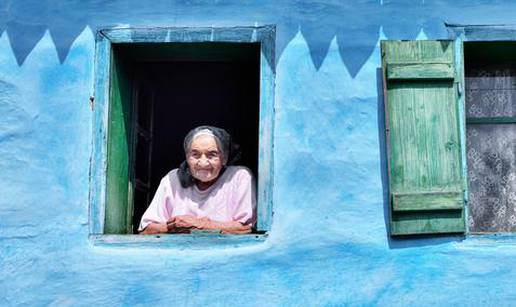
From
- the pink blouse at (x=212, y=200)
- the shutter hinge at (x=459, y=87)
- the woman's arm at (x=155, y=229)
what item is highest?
the shutter hinge at (x=459, y=87)

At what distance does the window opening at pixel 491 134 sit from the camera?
6.52 meters

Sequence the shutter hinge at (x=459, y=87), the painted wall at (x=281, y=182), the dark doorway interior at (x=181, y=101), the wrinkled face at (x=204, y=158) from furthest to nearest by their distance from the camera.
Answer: the dark doorway interior at (x=181, y=101) → the wrinkled face at (x=204, y=158) → the shutter hinge at (x=459, y=87) → the painted wall at (x=281, y=182)

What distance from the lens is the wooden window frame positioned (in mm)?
6293

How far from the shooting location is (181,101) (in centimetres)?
838

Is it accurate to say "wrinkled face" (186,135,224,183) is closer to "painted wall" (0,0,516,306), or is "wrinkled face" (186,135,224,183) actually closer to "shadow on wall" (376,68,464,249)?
"painted wall" (0,0,516,306)

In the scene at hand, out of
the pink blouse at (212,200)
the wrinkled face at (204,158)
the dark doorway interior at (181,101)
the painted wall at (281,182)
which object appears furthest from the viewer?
the dark doorway interior at (181,101)

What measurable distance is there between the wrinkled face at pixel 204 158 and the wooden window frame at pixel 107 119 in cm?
36

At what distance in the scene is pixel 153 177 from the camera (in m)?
7.44

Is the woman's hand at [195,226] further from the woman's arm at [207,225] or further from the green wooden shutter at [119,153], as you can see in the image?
the green wooden shutter at [119,153]

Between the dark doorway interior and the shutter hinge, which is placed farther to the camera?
the dark doorway interior

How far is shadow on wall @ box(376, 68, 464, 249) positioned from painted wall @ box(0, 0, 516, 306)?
0.01 metres

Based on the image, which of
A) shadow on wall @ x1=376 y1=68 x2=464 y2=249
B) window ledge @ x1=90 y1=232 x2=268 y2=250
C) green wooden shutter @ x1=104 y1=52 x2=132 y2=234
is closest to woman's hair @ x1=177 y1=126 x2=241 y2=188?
green wooden shutter @ x1=104 y1=52 x2=132 y2=234

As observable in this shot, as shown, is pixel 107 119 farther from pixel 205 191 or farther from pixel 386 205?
pixel 386 205

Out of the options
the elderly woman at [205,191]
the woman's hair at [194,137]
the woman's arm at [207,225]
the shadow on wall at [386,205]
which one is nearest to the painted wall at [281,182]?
the shadow on wall at [386,205]
